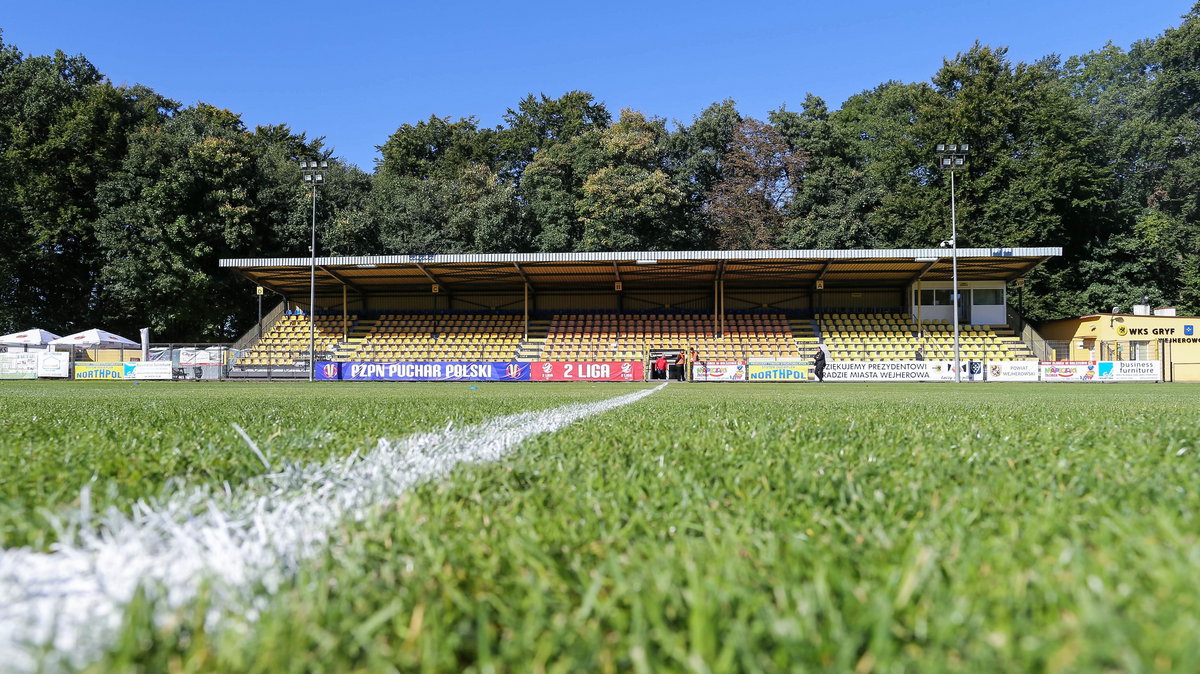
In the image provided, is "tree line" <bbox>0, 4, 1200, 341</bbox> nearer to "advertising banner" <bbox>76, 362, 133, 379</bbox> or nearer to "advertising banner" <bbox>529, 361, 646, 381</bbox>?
"advertising banner" <bbox>76, 362, 133, 379</bbox>

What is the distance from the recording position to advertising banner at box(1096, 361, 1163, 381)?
950 inches

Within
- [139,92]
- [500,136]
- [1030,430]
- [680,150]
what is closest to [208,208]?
[139,92]

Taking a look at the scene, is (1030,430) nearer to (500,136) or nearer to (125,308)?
(125,308)

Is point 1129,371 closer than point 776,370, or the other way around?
point 1129,371

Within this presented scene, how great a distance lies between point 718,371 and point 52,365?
2309 cm

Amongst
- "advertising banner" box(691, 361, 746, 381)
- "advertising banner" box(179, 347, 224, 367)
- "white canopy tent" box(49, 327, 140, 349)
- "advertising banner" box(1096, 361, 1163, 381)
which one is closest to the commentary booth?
"advertising banner" box(691, 361, 746, 381)

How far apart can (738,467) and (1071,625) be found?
1379mm

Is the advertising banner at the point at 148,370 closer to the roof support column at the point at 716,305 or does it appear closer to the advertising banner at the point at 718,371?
the advertising banner at the point at 718,371

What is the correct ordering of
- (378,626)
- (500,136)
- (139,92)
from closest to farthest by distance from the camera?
(378,626) → (139,92) → (500,136)

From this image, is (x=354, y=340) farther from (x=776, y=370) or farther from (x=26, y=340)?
(x=776, y=370)

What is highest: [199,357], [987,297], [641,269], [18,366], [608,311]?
Answer: [641,269]

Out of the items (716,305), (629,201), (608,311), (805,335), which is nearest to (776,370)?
(805,335)

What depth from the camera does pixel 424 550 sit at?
1.12m

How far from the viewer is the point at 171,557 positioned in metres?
1.03
